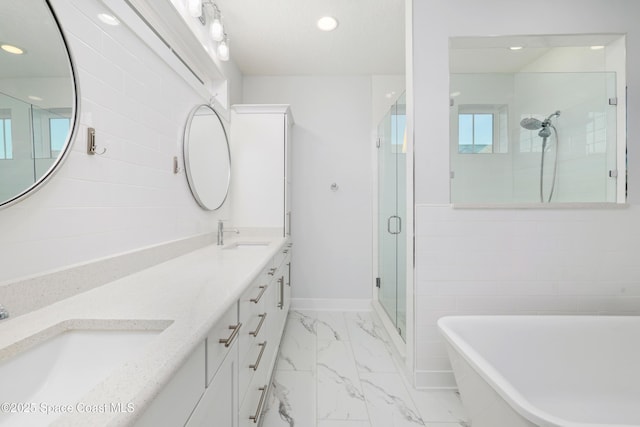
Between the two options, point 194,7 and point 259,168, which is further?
point 259,168

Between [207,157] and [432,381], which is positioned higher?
[207,157]

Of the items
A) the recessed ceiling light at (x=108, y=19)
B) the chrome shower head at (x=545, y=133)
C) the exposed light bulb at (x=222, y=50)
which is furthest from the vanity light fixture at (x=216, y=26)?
the chrome shower head at (x=545, y=133)

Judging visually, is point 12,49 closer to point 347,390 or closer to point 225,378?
point 225,378

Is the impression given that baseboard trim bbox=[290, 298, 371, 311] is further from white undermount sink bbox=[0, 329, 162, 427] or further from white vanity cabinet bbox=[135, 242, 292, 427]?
white undermount sink bbox=[0, 329, 162, 427]

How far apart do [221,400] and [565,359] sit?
68.6 inches

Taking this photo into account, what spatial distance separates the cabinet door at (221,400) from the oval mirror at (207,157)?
4.06ft

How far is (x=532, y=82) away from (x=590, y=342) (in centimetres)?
161

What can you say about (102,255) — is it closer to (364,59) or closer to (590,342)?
(590,342)

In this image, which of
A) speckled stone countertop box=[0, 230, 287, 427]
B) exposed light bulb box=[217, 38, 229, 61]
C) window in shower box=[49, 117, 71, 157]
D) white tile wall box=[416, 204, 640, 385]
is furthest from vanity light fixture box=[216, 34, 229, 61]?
white tile wall box=[416, 204, 640, 385]

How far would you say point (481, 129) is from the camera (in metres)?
1.92

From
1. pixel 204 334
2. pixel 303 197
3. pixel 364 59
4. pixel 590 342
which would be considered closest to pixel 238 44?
pixel 364 59

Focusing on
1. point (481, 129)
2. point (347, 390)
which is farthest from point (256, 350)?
point (481, 129)

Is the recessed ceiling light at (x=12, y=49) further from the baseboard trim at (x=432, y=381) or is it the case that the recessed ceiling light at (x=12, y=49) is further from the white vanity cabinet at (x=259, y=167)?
the baseboard trim at (x=432, y=381)

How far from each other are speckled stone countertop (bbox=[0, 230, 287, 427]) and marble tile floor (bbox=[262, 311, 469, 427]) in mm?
940
